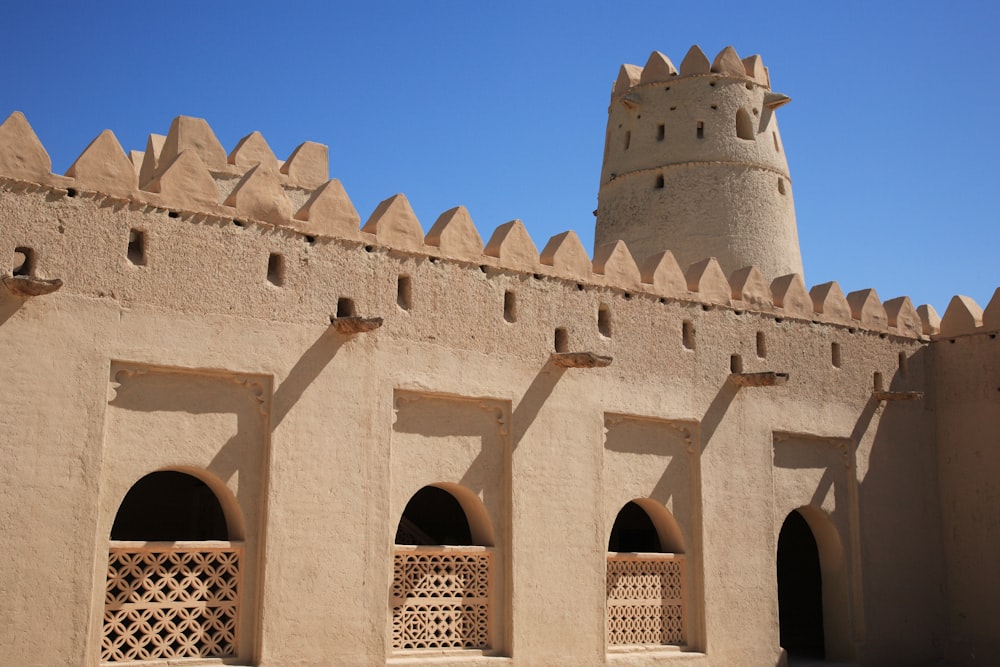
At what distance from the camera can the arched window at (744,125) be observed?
1463 cm

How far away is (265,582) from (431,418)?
6.42 feet

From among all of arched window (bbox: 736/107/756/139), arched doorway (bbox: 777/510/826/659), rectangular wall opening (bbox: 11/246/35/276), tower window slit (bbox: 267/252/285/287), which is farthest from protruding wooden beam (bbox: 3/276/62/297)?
arched window (bbox: 736/107/756/139)

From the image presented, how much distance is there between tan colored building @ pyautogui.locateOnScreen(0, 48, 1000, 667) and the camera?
312 inches

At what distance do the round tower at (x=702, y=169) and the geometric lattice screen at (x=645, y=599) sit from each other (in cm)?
444

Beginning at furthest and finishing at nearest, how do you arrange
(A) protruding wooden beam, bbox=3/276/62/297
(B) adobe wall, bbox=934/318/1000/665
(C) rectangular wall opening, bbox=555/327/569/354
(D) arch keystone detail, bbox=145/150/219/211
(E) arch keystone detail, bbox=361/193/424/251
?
(B) adobe wall, bbox=934/318/1000/665 → (C) rectangular wall opening, bbox=555/327/569/354 → (E) arch keystone detail, bbox=361/193/424/251 → (D) arch keystone detail, bbox=145/150/219/211 → (A) protruding wooden beam, bbox=3/276/62/297

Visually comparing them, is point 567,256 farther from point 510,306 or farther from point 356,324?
point 356,324

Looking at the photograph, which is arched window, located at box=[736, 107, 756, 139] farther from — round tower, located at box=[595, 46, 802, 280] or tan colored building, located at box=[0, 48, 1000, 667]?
tan colored building, located at box=[0, 48, 1000, 667]

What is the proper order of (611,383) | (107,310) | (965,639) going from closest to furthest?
(107,310), (611,383), (965,639)

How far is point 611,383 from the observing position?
10.7 meters

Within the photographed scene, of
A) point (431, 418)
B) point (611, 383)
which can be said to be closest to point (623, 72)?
point (611, 383)

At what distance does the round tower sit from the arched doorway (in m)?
3.10

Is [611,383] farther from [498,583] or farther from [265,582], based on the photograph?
[265,582]

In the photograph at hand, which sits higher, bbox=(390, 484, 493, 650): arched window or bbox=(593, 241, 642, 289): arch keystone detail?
bbox=(593, 241, 642, 289): arch keystone detail

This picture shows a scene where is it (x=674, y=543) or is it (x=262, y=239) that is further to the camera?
(x=674, y=543)
